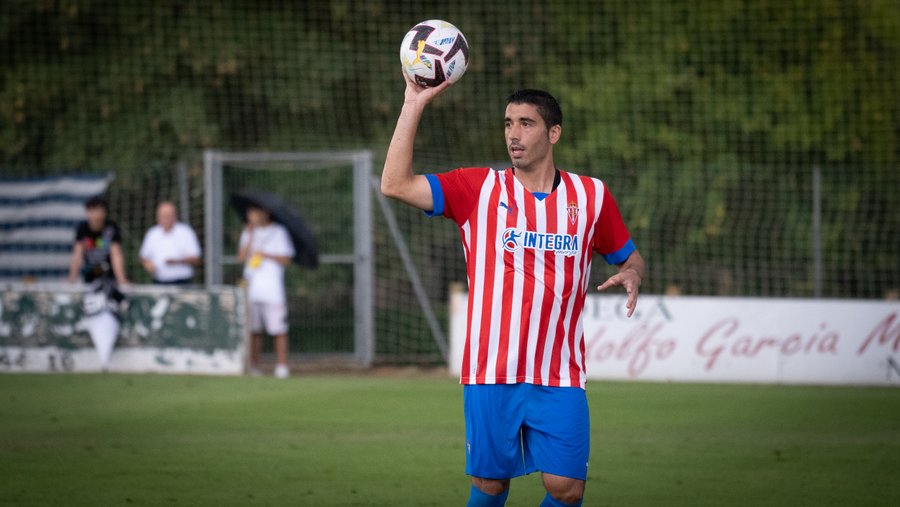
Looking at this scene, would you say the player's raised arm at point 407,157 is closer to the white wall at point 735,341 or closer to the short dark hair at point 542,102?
the short dark hair at point 542,102

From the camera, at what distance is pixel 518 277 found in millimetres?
5762

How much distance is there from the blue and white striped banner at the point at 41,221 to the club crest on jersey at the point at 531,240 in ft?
40.6

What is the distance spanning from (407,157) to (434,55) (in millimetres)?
516

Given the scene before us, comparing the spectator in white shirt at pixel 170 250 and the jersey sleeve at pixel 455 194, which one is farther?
the spectator in white shirt at pixel 170 250

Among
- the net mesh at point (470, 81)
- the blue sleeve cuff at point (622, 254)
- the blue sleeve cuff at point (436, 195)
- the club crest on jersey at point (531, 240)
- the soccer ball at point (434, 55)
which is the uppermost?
the net mesh at point (470, 81)

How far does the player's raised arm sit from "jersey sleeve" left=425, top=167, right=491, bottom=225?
0.05 meters

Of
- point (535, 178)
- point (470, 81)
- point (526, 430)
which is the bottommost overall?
point (526, 430)

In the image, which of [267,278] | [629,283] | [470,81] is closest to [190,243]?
[267,278]

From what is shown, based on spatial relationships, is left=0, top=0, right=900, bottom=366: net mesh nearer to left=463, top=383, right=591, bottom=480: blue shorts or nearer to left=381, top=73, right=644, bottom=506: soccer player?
left=381, top=73, right=644, bottom=506: soccer player

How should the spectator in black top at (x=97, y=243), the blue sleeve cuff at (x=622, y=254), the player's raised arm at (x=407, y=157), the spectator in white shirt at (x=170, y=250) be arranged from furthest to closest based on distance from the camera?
the spectator in white shirt at (x=170, y=250) → the spectator in black top at (x=97, y=243) → the blue sleeve cuff at (x=622, y=254) → the player's raised arm at (x=407, y=157)

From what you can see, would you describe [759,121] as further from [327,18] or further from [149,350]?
[149,350]

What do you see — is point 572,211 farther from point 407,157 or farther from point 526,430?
point 526,430

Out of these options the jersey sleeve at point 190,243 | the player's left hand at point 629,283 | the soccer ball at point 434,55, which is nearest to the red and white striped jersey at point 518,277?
the player's left hand at point 629,283

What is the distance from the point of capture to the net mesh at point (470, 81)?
882 inches
